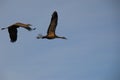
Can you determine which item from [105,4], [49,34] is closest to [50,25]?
[49,34]

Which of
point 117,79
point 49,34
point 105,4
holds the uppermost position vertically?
point 105,4

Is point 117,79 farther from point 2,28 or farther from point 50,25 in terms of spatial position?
point 2,28

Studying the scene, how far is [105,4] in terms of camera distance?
266 centimetres

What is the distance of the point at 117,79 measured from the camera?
248 centimetres

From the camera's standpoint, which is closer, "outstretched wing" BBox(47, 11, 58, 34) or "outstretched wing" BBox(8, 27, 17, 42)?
"outstretched wing" BBox(47, 11, 58, 34)

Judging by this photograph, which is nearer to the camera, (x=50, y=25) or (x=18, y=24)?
(x=50, y=25)

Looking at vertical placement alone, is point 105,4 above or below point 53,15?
above

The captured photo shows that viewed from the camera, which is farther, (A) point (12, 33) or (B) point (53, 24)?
(A) point (12, 33)

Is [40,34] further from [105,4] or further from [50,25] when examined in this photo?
[105,4]

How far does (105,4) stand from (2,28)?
2.66 ft

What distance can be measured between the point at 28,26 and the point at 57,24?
0.71ft

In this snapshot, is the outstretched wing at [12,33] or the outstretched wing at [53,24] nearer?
the outstretched wing at [53,24]

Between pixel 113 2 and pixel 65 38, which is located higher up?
pixel 113 2

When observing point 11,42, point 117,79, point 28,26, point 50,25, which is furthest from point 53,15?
point 117,79
